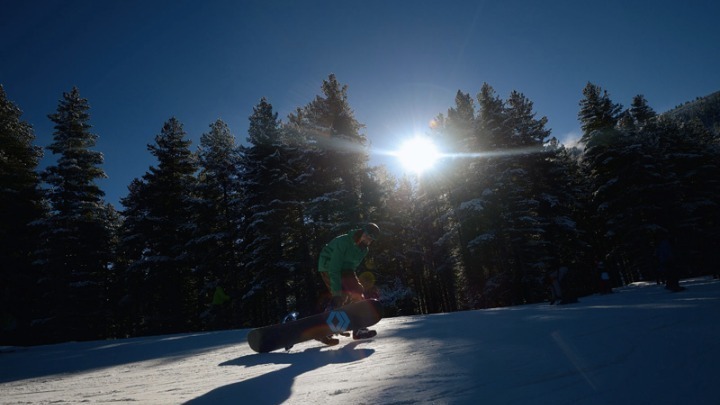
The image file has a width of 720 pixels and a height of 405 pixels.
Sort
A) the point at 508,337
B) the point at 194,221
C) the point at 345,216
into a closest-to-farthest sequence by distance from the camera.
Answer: the point at 508,337
the point at 345,216
the point at 194,221

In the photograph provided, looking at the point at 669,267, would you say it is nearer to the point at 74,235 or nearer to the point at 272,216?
the point at 272,216

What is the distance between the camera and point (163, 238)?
85.1 ft

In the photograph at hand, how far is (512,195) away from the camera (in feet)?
72.8

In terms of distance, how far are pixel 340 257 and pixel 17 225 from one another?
28101mm

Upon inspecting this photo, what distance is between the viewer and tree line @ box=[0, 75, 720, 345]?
21844 mm

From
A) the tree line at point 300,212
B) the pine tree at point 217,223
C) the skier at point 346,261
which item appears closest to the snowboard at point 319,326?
the skier at point 346,261

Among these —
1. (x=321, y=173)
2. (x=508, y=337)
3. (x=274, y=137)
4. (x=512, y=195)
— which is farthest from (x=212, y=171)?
(x=508, y=337)

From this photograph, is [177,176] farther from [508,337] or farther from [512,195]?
[508,337]

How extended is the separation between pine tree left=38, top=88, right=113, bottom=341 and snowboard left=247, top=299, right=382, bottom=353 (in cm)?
2328

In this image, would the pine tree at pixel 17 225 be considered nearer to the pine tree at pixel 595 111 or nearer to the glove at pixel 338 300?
the glove at pixel 338 300

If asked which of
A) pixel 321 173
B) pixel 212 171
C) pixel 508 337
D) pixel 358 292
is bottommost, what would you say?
pixel 508 337

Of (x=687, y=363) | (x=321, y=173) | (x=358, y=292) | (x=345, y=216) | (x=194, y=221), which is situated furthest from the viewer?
(x=194, y=221)

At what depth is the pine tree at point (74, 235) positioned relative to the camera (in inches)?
853

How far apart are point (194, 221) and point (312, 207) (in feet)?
34.4
